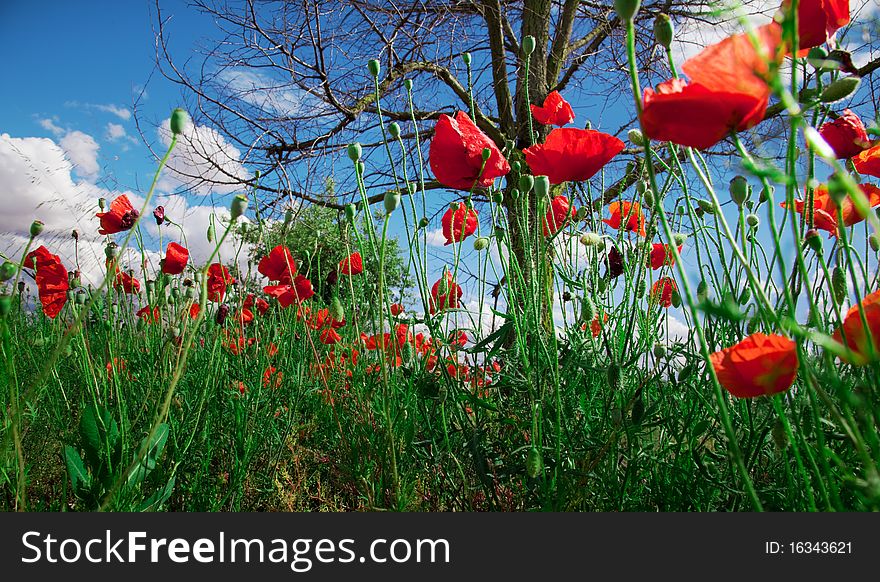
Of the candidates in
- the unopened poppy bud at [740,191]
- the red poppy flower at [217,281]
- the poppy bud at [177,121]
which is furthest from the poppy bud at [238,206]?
the red poppy flower at [217,281]

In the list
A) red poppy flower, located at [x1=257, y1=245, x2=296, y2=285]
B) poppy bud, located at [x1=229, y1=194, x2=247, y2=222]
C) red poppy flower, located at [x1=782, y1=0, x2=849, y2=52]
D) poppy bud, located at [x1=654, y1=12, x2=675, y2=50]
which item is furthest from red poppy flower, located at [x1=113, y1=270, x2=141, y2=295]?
red poppy flower, located at [x1=782, y1=0, x2=849, y2=52]

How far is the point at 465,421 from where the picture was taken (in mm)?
1181

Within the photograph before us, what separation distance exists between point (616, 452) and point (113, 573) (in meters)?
0.74

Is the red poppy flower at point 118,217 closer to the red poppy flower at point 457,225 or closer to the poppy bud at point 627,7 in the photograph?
the red poppy flower at point 457,225

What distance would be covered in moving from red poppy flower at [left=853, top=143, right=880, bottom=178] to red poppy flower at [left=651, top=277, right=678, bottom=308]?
412 mm

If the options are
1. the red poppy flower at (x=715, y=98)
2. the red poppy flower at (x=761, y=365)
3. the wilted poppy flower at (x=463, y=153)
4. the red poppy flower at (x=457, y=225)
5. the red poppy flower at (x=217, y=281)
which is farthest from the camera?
the red poppy flower at (x=217, y=281)

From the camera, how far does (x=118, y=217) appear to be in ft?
4.89

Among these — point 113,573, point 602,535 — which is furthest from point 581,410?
point 113,573

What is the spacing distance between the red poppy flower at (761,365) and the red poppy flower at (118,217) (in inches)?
55.4

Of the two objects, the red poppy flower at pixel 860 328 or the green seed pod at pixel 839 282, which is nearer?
the red poppy flower at pixel 860 328

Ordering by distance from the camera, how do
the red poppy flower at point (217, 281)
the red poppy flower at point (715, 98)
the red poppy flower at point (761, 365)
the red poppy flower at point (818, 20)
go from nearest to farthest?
the red poppy flower at point (715, 98)
the red poppy flower at point (761, 365)
the red poppy flower at point (818, 20)
the red poppy flower at point (217, 281)

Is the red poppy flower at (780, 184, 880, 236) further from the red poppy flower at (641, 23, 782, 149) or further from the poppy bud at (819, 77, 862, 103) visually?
the red poppy flower at (641, 23, 782, 149)

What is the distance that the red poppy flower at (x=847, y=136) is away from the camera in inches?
36.2

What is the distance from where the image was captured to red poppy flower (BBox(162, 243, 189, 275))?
148 cm
